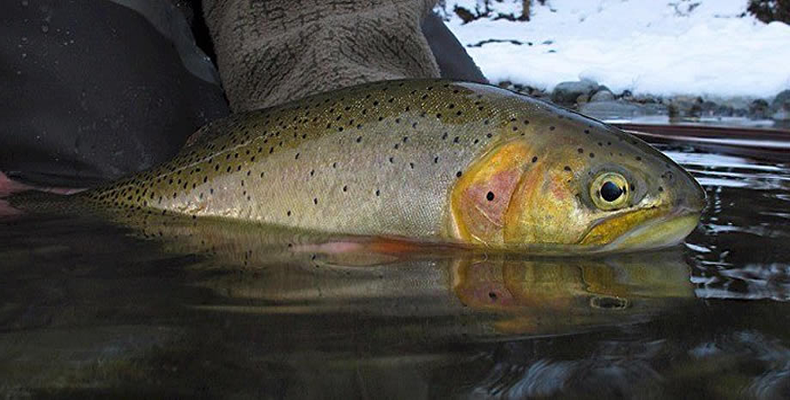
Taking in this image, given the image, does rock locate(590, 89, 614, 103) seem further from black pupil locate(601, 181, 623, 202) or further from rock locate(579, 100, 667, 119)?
black pupil locate(601, 181, 623, 202)

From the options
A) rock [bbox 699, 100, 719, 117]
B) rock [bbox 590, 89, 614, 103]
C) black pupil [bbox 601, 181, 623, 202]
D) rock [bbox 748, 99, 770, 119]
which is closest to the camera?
black pupil [bbox 601, 181, 623, 202]

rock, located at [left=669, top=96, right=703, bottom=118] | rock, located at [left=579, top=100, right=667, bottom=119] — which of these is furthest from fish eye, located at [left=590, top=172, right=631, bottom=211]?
rock, located at [left=669, top=96, right=703, bottom=118]

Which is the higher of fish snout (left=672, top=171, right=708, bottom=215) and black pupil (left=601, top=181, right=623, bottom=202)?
black pupil (left=601, top=181, right=623, bottom=202)

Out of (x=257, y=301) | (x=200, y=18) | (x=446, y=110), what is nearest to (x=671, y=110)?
(x=200, y=18)

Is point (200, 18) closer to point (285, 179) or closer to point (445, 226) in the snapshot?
point (285, 179)

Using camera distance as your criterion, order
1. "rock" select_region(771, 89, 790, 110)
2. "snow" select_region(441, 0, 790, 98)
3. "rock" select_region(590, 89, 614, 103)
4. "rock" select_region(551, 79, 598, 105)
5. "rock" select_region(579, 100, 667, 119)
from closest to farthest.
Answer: "rock" select_region(579, 100, 667, 119) < "rock" select_region(771, 89, 790, 110) < "rock" select_region(590, 89, 614, 103) < "rock" select_region(551, 79, 598, 105) < "snow" select_region(441, 0, 790, 98)

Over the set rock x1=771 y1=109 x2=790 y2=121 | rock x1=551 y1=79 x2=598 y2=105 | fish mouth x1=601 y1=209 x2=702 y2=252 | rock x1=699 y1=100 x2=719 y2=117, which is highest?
fish mouth x1=601 y1=209 x2=702 y2=252

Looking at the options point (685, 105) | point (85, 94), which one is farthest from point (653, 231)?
point (685, 105)
